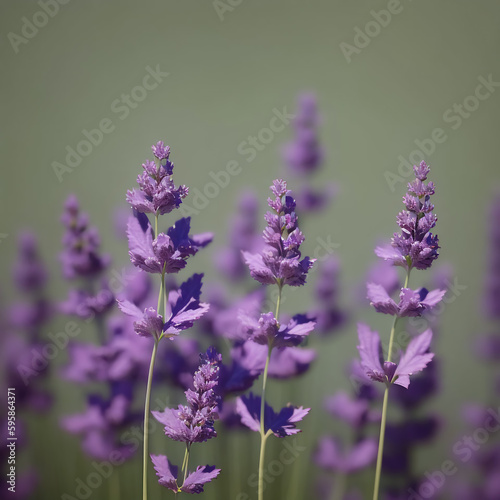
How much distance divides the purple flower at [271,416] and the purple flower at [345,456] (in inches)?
16.2

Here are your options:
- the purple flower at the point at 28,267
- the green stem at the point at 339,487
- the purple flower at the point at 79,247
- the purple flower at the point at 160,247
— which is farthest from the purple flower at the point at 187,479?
the purple flower at the point at 28,267

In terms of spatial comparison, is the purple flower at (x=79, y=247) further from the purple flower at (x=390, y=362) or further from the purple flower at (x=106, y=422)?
the purple flower at (x=390, y=362)

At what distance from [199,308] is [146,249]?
0.12 m

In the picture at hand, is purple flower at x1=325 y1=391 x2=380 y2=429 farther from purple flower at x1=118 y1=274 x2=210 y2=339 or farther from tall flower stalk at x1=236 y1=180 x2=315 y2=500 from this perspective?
purple flower at x1=118 y1=274 x2=210 y2=339

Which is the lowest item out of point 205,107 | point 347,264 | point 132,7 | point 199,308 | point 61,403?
point 61,403

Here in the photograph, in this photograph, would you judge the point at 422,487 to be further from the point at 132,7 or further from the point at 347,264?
the point at 132,7

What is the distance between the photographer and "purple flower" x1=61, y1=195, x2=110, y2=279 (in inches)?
40.6

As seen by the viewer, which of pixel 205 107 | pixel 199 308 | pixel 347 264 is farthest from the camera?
pixel 347 264

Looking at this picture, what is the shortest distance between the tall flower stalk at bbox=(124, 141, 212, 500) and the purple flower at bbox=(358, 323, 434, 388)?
0.89 feet

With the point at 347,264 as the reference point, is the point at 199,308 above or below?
below

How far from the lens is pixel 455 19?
1.52m

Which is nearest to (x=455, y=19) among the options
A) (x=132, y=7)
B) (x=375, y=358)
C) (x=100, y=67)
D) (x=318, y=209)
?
(x=318, y=209)

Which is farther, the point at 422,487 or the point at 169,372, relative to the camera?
the point at 422,487

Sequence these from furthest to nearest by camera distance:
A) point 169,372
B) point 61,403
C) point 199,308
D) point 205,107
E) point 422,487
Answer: point 205,107 → point 61,403 → point 422,487 → point 169,372 → point 199,308
